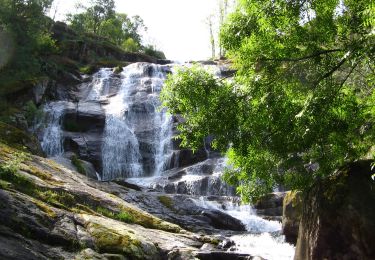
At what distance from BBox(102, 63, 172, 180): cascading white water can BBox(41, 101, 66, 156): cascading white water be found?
3679 mm

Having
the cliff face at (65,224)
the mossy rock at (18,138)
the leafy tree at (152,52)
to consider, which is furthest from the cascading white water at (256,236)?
the leafy tree at (152,52)

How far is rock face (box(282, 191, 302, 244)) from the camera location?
17641mm

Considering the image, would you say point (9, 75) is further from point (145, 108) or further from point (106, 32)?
point (106, 32)

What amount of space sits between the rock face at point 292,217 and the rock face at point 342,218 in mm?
6821

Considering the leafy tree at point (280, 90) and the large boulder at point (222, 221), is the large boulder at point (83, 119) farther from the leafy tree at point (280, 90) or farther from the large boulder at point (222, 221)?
the leafy tree at point (280, 90)

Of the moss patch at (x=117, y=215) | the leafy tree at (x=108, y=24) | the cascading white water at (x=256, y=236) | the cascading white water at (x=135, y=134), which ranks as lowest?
the cascading white water at (x=256, y=236)

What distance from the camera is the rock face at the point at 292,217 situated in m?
17.6

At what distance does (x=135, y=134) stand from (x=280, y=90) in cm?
2647

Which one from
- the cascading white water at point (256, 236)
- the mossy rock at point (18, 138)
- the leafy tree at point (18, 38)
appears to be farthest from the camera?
the leafy tree at point (18, 38)

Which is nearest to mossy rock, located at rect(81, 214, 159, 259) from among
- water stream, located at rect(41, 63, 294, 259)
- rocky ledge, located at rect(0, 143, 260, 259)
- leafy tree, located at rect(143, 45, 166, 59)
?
rocky ledge, located at rect(0, 143, 260, 259)

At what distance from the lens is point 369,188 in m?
10.1

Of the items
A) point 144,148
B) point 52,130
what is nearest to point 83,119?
point 52,130

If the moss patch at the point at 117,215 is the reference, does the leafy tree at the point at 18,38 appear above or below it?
above

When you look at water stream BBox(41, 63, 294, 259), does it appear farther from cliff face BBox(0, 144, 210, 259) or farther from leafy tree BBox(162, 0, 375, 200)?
leafy tree BBox(162, 0, 375, 200)
